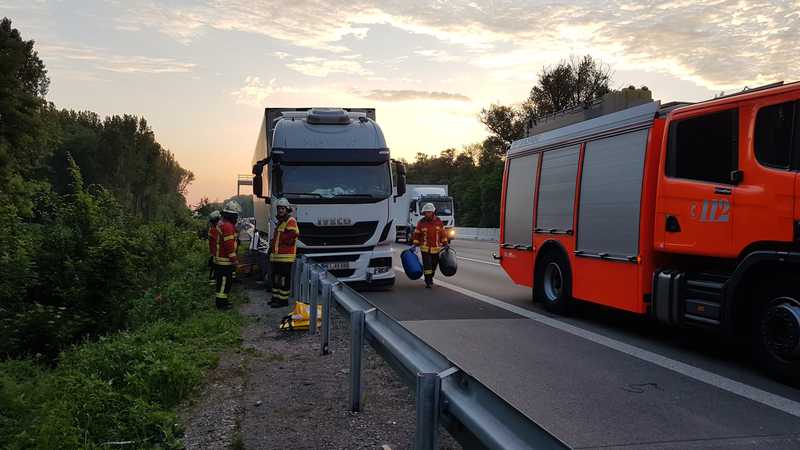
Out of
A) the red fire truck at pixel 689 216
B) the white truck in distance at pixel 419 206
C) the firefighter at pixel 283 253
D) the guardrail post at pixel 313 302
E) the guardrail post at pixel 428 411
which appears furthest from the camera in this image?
the white truck in distance at pixel 419 206

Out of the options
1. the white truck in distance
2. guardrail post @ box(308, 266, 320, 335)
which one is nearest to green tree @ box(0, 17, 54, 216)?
the white truck in distance

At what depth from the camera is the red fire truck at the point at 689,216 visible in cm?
612

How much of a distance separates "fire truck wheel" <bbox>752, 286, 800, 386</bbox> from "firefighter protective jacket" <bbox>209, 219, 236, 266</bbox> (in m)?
7.47

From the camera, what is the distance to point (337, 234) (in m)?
12.9

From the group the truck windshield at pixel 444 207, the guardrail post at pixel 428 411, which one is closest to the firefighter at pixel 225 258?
the guardrail post at pixel 428 411

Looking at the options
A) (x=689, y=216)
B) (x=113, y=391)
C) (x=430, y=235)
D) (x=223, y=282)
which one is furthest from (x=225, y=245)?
(x=689, y=216)

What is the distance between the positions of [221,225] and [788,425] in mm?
8406

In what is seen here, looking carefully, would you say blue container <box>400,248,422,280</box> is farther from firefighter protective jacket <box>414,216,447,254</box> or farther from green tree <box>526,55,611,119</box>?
green tree <box>526,55,611,119</box>

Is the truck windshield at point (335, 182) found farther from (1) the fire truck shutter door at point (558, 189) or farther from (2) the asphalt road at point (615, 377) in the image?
(1) the fire truck shutter door at point (558, 189)

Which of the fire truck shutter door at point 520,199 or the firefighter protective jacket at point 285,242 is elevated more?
the fire truck shutter door at point 520,199

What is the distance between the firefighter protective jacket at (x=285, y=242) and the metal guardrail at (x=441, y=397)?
18.7 feet

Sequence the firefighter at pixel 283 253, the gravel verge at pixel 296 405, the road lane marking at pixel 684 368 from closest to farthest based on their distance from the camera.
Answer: the gravel verge at pixel 296 405 < the road lane marking at pixel 684 368 < the firefighter at pixel 283 253

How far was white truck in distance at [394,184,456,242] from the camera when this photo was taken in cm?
3631

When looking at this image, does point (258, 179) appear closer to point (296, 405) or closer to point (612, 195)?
point (612, 195)
